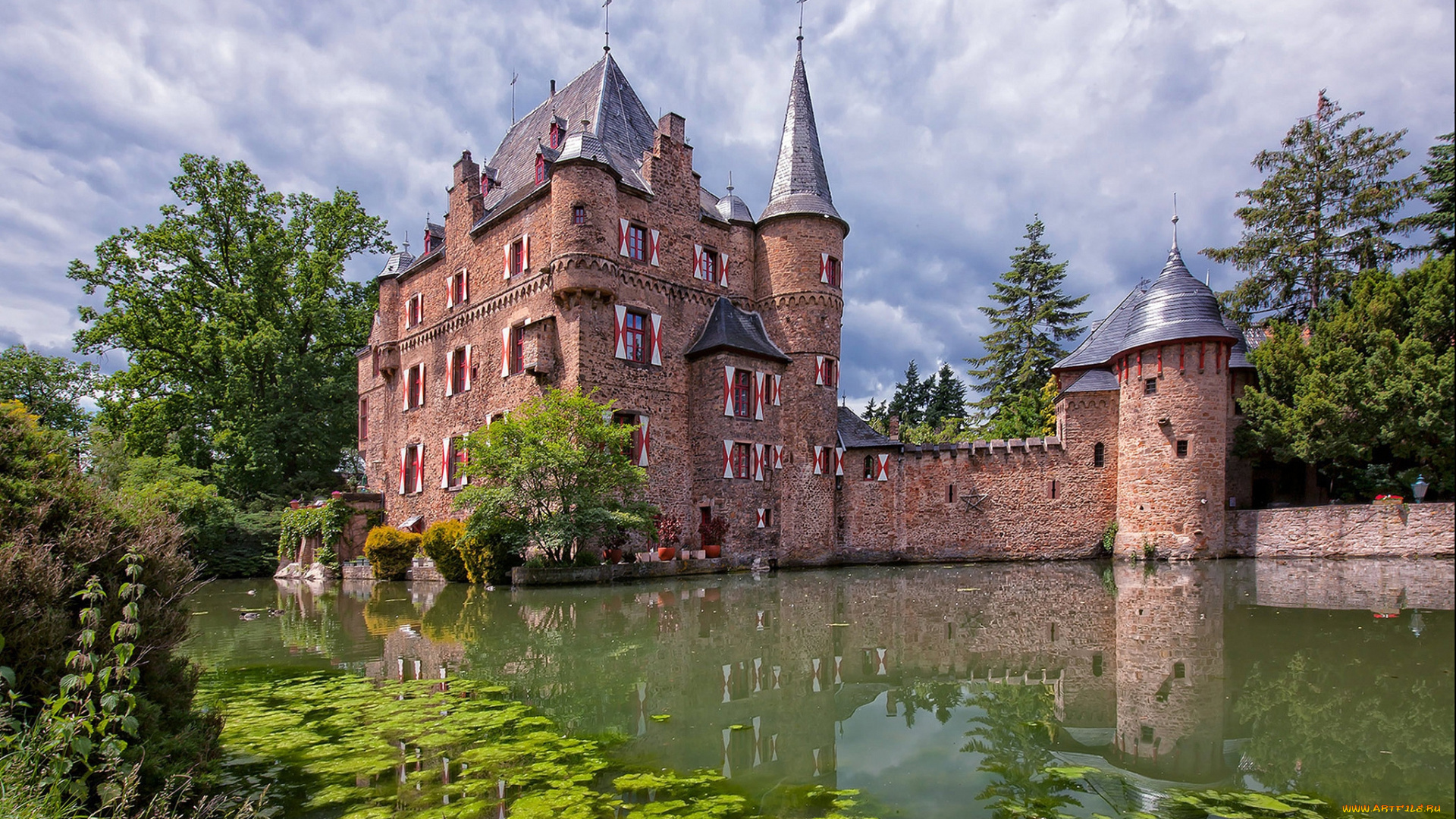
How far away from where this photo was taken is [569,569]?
16.7 metres

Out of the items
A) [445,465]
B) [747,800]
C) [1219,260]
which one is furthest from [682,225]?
[747,800]

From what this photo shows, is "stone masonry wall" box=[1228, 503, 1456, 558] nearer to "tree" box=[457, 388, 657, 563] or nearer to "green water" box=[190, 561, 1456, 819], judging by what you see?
"green water" box=[190, 561, 1456, 819]

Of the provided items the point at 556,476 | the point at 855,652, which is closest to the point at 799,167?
the point at 556,476

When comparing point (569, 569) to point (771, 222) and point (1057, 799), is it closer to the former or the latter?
point (771, 222)

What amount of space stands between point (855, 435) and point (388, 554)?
13984mm

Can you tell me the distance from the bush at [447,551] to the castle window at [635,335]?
6116 millimetres

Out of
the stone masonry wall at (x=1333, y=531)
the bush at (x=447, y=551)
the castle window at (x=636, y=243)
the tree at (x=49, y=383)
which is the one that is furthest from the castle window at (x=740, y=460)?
the tree at (x=49, y=383)

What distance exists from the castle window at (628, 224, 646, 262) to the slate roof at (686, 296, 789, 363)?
2662 mm

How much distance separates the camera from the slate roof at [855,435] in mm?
23922

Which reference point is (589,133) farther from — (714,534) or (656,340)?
(714,534)

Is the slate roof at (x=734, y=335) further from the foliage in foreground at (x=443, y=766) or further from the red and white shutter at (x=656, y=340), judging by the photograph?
the foliage in foreground at (x=443, y=766)

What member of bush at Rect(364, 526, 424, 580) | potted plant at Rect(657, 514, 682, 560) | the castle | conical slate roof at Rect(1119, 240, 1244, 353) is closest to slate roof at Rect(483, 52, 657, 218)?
the castle

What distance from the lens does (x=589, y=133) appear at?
20.3 m

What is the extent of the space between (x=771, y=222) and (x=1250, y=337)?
50.8 feet
